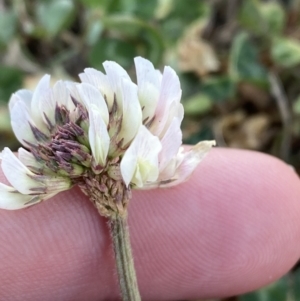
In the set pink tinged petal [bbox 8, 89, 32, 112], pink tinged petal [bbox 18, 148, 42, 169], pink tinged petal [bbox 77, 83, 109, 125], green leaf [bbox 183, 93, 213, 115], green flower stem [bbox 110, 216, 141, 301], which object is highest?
green leaf [bbox 183, 93, 213, 115]

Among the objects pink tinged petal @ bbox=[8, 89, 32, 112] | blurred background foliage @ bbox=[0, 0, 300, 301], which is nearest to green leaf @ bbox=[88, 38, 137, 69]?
blurred background foliage @ bbox=[0, 0, 300, 301]

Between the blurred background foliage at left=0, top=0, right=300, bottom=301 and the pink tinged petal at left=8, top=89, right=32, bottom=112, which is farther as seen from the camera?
the blurred background foliage at left=0, top=0, right=300, bottom=301

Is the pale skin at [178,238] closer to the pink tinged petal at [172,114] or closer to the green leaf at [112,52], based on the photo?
the pink tinged petal at [172,114]

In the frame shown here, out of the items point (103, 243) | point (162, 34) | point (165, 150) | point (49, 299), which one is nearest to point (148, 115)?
point (165, 150)

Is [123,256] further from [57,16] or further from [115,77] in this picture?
[57,16]

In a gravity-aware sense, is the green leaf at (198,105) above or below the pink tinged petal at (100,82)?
above

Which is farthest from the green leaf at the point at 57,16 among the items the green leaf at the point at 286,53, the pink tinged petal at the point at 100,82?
the pink tinged petal at the point at 100,82

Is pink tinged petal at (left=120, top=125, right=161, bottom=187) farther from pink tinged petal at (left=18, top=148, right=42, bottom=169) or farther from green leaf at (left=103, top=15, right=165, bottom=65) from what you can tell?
green leaf at (left=103, top=15, right=165, bottom=65)

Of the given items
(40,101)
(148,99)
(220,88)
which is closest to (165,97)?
(148,99)
